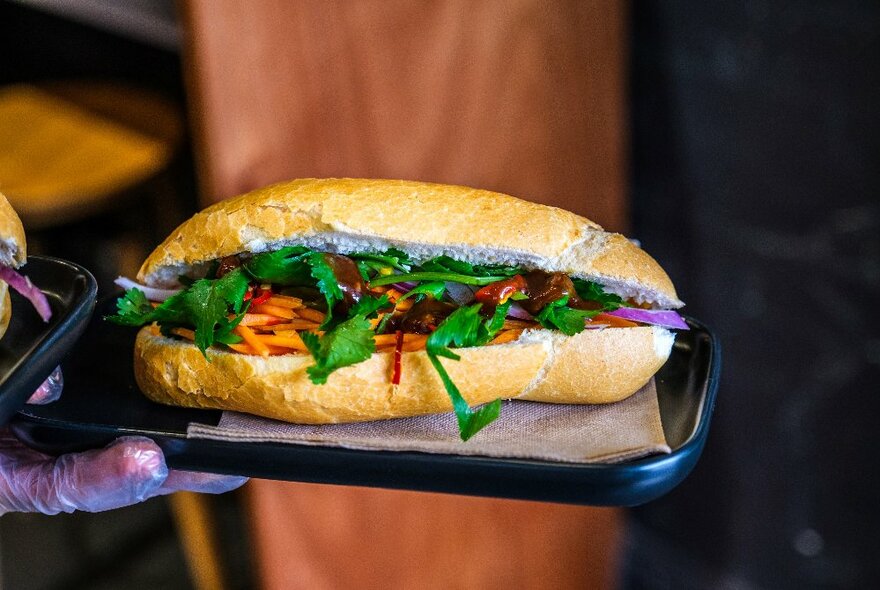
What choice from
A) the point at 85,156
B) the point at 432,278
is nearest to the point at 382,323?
the point at 432,278

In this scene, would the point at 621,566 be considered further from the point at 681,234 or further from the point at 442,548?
the point at 681,234

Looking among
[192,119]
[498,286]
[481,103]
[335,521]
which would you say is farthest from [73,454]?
[481,103]

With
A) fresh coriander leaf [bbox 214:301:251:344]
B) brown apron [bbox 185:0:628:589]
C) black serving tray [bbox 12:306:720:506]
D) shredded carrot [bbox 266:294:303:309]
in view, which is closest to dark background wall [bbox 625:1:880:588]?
brown apron [bbox 185:0:628:589]

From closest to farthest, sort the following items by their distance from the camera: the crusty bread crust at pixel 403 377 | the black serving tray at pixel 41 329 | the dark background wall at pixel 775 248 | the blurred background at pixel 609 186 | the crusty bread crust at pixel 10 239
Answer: the black serving tray at pixel 41 329 < the crusty bread crust at pixel 10 239 < the crusty bread crust at pixel 403 377 < the blurred background at pixel 609 186 < the dark background wall at pixel 775 248

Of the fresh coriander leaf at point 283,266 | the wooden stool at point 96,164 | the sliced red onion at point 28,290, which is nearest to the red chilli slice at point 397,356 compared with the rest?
the fresh coriander leaf at point 283,266

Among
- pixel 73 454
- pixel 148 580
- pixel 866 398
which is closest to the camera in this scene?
pixel 73 454

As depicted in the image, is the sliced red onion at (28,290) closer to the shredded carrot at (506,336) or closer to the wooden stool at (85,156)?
the shredded carrot at (506,336)
